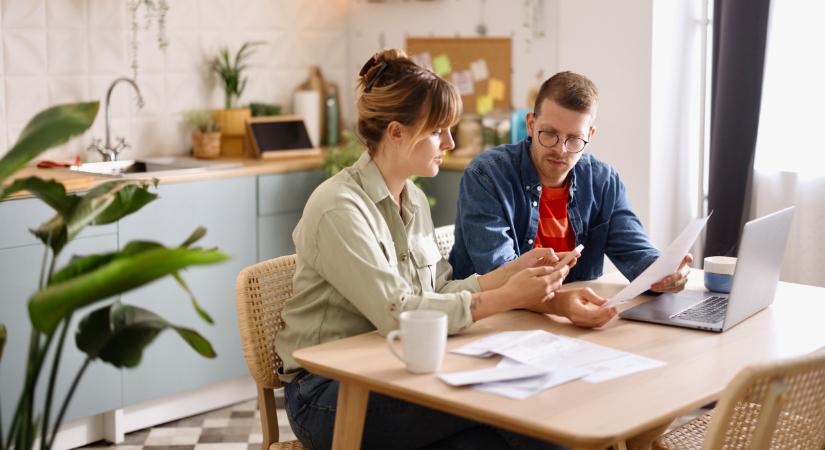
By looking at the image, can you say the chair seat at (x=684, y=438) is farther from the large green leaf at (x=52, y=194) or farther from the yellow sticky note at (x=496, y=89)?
the yellow sticky note at (x=496, y=89)

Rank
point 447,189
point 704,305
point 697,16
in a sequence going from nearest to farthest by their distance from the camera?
point 704,305 < point 697,16 < point 447,189

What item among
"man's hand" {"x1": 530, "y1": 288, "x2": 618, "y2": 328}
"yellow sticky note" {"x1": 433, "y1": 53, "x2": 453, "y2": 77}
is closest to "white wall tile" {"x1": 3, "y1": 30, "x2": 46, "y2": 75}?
"yellow sticky note" {"x1": 433, "y1": 53, "x2": 453, "y2": 77}

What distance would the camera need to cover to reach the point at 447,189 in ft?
13.4

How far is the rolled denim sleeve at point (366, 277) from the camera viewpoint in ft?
6.65

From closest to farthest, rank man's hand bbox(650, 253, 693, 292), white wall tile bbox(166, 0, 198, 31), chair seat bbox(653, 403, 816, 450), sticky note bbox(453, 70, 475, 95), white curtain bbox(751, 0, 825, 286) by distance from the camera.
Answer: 1. chair seat bbox(653, 403, 816, 450)
2. man's hand bbox(650, 253, 693, 292)
3. white curtain bbox(751, 0, 825, 286)
4. white wall tile bbox(166, 0, 198, 31)
5. sticky note bbox(453, 70, 475, 95)

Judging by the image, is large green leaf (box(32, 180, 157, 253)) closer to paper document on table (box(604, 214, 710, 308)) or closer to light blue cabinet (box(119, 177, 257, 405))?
paper document on table (box(604, 214, 710, 308))

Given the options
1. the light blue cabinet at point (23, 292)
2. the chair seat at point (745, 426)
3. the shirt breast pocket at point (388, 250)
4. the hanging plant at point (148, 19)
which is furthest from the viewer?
the hanging plant at point (148, 19)

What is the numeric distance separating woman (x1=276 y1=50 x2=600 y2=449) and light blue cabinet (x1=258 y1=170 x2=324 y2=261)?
154cm

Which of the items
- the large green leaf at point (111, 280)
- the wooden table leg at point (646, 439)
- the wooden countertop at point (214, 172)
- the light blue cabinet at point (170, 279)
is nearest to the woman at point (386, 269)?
the wooden table leg at point (646, 439)

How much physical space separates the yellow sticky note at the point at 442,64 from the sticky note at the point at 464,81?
38 mm

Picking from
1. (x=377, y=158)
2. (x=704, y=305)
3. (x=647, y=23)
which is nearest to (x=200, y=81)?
(x=647, y=23)

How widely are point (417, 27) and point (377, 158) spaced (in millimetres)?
2300

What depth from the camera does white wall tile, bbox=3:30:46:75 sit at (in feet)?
11.9

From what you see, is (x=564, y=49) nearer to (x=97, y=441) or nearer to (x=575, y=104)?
→ (x=575, y=104)
